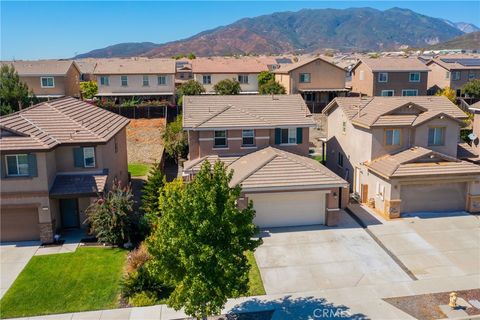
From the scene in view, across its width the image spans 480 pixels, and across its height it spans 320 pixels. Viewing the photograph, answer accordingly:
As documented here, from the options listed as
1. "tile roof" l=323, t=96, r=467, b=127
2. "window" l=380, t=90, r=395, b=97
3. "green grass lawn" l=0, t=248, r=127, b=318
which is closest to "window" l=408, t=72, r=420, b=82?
"window" l=380, t=90, r=395, b=97

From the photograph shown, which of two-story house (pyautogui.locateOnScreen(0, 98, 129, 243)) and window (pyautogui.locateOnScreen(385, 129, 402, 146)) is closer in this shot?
two-story house (pyautogui.locateOnScreen(0, 98, 129, 243))

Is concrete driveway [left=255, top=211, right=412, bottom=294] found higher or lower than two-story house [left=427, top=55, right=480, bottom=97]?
lower

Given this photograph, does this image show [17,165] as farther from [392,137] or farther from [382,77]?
[382,77]

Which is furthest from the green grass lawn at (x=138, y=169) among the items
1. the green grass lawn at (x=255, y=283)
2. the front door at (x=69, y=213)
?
the green grass lawn at (x=255, y=283)

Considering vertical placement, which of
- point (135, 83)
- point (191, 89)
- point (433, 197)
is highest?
point (135, 83)

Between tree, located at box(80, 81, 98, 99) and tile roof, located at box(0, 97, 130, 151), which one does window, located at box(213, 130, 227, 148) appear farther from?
tree, located at box(80, 81, 98, 99)

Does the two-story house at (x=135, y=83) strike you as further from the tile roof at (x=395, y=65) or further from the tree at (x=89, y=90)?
the tile roof at (x=395, y=65)

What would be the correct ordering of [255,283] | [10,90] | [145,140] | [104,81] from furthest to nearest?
1. [104,81]
2. [10,90]
3. [145,140]
4. [255,283]

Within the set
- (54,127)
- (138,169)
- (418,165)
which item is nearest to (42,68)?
(138,169)
